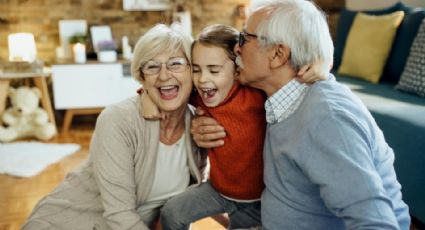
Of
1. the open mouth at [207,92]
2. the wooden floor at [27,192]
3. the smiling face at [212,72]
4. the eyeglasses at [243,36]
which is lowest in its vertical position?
the wooden floor at [27,192]

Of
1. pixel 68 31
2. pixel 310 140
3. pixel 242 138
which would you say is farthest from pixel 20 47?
pixel 310 140

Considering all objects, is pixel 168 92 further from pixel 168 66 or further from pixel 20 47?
pixel 20 47

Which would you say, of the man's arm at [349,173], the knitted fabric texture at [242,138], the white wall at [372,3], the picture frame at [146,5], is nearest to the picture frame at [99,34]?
the picture frame at [146,5]

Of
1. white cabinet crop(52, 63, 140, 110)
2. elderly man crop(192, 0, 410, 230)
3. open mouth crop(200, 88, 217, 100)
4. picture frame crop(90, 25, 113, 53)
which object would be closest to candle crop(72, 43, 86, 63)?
white cabinet crop(52, 63, 140, 110)

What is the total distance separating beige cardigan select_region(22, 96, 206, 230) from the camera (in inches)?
57.5

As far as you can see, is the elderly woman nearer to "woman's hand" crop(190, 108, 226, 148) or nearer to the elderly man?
"woman's hand" crop(190, 108, 226, 148)

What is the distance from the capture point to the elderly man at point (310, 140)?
100 centimetres

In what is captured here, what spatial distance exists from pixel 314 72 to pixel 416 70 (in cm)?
164

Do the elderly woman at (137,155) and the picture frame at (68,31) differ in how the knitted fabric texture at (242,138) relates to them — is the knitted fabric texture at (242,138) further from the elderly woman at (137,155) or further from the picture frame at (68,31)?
the picture frame at (68,31)

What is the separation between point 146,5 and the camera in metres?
4.43

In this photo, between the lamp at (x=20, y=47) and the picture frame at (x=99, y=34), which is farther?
the picture frame at (x=99, y=34)

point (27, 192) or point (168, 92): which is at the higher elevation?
point (168, 92)

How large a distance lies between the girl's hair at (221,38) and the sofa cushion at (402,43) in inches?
74.7

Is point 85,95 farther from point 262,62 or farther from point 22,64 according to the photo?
point 262,62
